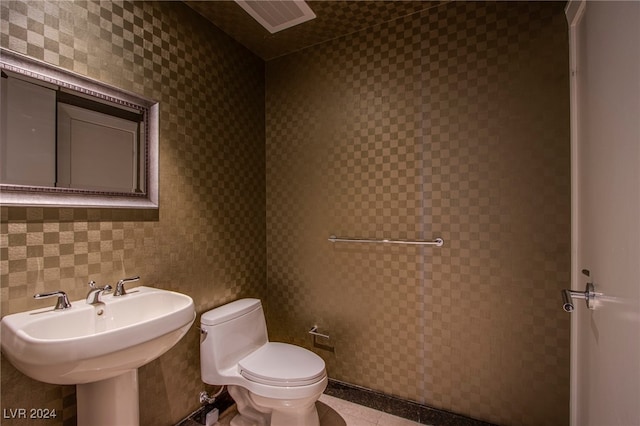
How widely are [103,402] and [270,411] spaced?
2.65ft

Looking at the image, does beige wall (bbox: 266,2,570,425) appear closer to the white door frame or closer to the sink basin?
the white door frame

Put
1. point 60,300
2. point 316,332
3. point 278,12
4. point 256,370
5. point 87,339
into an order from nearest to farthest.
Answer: point 87,339 < point 60,300 < point 256,370 < point 278,12 < point 316,332

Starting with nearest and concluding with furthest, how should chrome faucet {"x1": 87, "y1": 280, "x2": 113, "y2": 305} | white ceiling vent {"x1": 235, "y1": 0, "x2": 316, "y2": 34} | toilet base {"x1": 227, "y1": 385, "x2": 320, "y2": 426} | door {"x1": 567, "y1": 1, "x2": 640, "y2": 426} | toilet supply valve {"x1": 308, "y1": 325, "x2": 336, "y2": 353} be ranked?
door {"x1": 567, "y1": 1, "x2": 640, "y2": 426} < chrome faucet {"x1": 87, "y1": 280, "x2": 113, "y2": 305} < toilet base {"x1": 227, "y1": 385, "x2": 320, "y2": 426} < white ceiling vent {"x1": 235, "y1": 0, "x2": 316, "y2": 34} < toilet supply valve {"x1": 308, "y1": 325, "x2": 336, "y2": 353}

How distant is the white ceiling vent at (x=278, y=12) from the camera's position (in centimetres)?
175

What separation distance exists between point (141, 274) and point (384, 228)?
55.6 inches

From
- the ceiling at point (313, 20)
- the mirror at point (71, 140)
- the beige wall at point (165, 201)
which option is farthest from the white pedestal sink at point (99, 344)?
the ceiling at point (313, 20)

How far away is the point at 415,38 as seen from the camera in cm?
188

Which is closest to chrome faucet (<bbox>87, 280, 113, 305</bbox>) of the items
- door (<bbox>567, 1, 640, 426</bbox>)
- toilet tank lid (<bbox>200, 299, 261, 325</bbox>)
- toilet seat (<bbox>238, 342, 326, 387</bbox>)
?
toilet tank lid (<bbox>200, 299, 261, 325</bbox>)

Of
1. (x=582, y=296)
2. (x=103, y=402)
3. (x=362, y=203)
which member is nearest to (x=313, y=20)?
(x=362, y=203)

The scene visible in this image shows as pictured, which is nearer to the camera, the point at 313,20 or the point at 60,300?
the point at 60,300

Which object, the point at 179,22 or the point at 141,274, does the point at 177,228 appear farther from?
the point at 179,22

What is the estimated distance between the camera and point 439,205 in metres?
1.81

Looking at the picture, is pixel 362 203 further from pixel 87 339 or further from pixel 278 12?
pixel 87 339

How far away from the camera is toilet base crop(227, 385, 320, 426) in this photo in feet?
4.91
